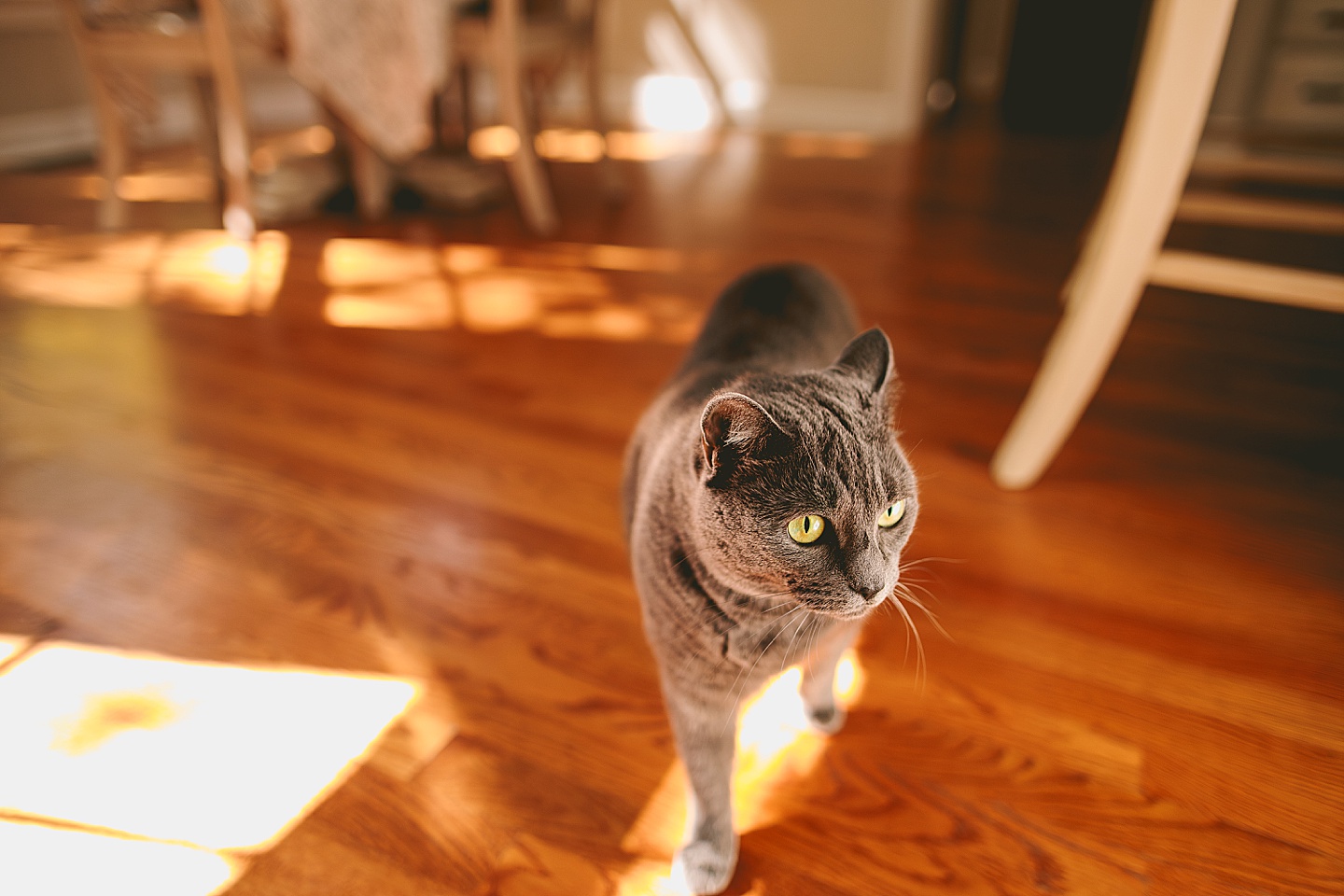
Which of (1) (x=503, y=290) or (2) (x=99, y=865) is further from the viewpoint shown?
(1) (x=503, y=290)

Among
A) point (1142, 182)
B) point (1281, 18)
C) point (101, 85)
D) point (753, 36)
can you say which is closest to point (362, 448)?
point (1142, 182)

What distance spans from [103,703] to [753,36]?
12.9 feet

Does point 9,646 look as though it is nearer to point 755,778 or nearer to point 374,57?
point 755,778

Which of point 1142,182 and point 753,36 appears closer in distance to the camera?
point 1142,182

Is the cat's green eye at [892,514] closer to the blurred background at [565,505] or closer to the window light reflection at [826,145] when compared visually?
the blurred background at [565,505]

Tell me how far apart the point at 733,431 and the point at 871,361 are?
0.49 ft

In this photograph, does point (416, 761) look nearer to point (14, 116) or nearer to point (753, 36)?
point (14, 116)

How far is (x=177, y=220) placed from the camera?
2.48 metres

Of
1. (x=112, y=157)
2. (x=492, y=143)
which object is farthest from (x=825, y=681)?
(x=492, y=143)

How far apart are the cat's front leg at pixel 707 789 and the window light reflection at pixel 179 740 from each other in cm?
34

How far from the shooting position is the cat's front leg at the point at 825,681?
0.75 metres

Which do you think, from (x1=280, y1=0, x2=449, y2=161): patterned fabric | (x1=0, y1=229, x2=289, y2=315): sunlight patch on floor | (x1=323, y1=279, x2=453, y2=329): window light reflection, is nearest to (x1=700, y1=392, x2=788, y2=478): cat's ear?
(x1=323, y1=279, x2=453, y2=329): window light reflection

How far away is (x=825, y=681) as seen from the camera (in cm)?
81

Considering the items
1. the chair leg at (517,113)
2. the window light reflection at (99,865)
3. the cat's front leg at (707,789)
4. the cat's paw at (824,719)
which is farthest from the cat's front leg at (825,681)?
the chair leg at (517,113)
